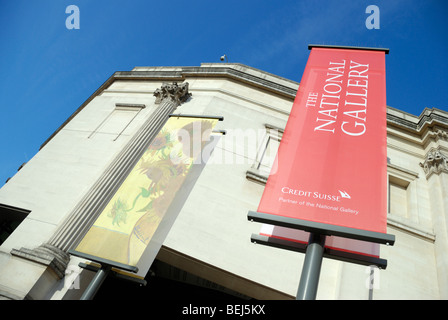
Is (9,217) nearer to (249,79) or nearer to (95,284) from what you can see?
(95,284)

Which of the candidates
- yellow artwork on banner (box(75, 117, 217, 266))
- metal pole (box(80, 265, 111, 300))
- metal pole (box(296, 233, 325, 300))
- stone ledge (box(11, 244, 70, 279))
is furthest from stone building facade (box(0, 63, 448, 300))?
metal pole (box(296, 233, 325, 300))

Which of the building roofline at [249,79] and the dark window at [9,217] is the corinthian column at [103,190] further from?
the dark window at [9,217]

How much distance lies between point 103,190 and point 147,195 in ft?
7.98

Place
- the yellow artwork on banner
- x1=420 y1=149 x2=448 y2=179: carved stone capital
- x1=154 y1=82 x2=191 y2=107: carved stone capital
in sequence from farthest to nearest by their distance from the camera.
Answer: x1=154 y1=82 x2=191 y2=107: carved stone capital → x1=420 y1=149 x2=448 y2=179: carved stone capital → the yellow artwork on banner

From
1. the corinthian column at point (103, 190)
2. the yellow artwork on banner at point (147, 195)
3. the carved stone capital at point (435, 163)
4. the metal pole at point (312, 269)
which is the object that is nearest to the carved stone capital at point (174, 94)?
the corinthian column at point (103, 190)

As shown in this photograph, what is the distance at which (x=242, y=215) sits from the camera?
9.53 m

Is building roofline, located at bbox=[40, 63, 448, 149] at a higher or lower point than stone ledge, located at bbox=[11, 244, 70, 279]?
higher

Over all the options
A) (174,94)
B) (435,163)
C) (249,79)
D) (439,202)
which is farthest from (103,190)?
(435,163)

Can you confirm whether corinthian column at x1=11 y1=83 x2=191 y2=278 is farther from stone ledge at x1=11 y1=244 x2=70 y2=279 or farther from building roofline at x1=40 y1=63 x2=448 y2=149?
building roofline at x1=40 y1=63 x2=448 y2=149

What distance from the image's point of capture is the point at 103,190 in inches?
363

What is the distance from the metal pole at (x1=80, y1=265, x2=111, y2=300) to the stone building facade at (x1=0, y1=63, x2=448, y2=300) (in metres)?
2.24

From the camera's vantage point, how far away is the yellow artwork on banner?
21.2 feet
